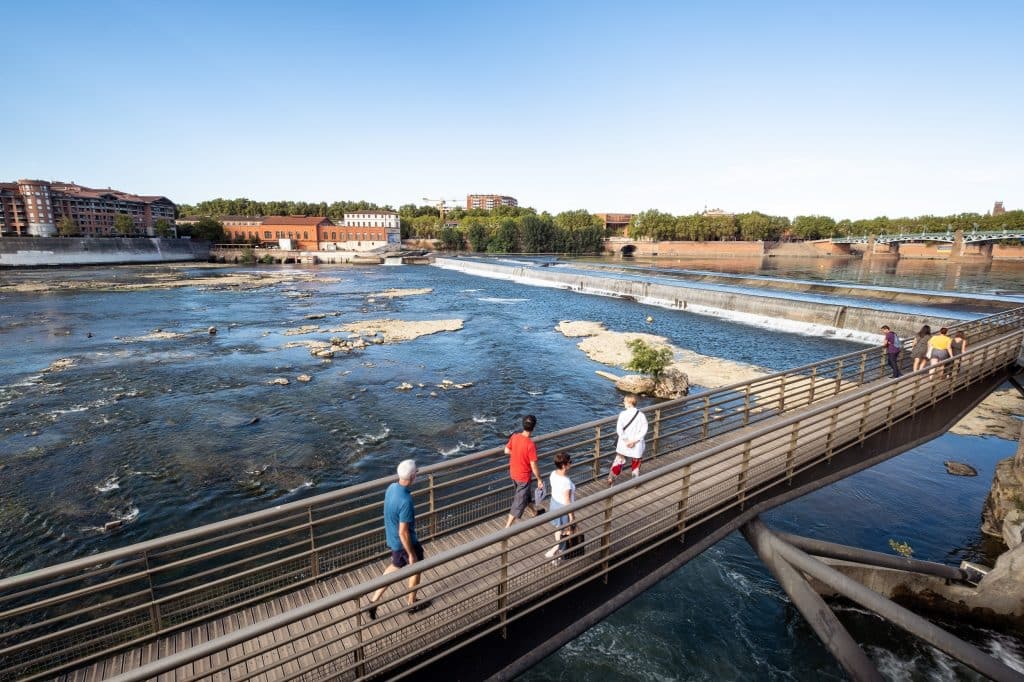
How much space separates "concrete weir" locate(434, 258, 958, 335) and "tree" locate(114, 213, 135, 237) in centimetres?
12501

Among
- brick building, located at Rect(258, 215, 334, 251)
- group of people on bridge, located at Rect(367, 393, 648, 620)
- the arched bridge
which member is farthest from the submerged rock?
brick building, located at Rect(258, 215, 334, 251)

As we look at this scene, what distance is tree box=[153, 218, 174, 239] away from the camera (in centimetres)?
13025

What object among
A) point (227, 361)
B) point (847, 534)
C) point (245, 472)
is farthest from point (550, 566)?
point (227, 361)

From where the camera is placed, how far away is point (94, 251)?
4104 inches

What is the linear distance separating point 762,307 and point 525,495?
3949 centimetres

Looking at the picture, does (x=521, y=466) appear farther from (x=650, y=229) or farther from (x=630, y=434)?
(x=650, y=229)

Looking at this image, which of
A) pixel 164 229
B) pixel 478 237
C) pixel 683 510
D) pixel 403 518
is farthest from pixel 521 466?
pixel 164 229

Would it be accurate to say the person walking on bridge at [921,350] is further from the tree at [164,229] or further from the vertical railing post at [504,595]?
the tree at [164,229]

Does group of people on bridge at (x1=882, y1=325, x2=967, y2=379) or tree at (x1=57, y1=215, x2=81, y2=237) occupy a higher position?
tree at (x1=57, y1=215, x2=81, y2=237)

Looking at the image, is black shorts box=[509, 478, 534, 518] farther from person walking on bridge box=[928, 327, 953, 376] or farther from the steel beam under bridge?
person walking on bridge box=[928, 327, 953, 376]

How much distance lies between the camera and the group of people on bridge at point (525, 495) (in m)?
6.22

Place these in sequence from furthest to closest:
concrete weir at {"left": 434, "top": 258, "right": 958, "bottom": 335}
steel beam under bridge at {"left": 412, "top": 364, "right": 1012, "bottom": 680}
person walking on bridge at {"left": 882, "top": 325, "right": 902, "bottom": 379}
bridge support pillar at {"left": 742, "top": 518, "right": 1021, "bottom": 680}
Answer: concrete weir at {"left": 434, "top": 258, "right": 958, "bottom": 335}
person walking on bridge at {"left": 882, "top": 325, "right": 902, "bottom": 379}
bridge support pillar at {"left": 742, "top": 518, "right": 1021, "bottom": 680}
steel beam under bridge at {"left": 412, "top": 364, "right": 1012, "bottom": 680}

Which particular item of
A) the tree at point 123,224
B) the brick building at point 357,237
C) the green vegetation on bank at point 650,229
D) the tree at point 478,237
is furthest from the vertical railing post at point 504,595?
the tree at point 123,224

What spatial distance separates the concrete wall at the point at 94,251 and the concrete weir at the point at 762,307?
95169 millimetres
